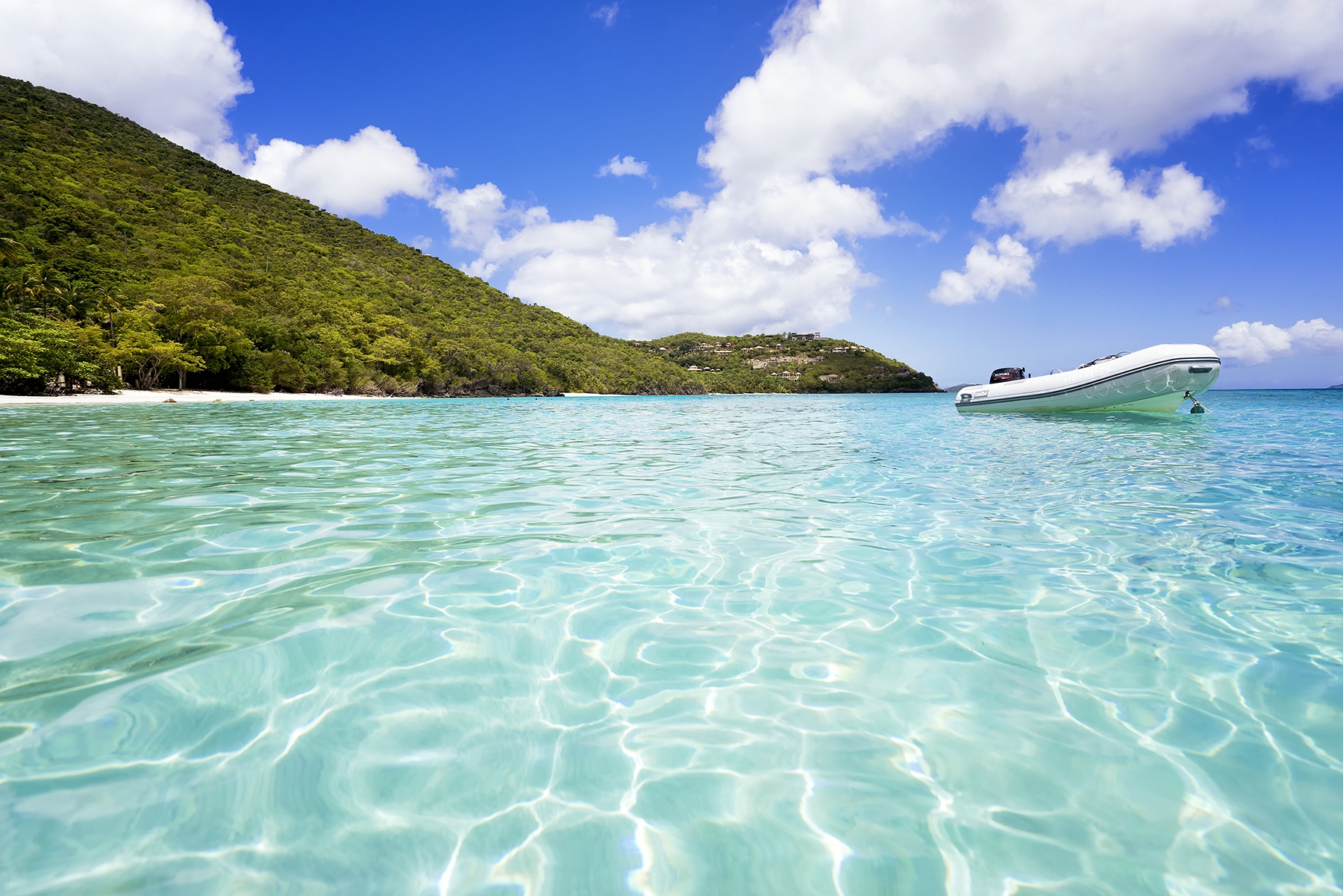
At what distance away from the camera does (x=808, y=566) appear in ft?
11.9

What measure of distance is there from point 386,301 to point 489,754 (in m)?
65.4

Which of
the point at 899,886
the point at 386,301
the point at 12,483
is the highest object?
the point at 386,301

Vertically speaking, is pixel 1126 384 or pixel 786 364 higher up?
pixel 786 364

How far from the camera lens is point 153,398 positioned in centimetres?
2425

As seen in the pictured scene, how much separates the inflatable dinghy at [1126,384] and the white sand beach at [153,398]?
3121 centimetres

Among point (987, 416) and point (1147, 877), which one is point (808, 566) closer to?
point (1147, 877)

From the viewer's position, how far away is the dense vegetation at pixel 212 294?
27.6 meters

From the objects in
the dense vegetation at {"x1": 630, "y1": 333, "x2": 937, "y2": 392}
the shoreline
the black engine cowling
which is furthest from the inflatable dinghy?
the dense vegetation at {"x1": 630, "y1": 333, "x2": 937, "y2": 392}

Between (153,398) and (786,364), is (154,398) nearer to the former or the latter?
(153,398)

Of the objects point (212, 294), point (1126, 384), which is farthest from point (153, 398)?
point (1126, 384)

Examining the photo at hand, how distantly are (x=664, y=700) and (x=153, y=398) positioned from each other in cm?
3149

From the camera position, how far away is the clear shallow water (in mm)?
1458

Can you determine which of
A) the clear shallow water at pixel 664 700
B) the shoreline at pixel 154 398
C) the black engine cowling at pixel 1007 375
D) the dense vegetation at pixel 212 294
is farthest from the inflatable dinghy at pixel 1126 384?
the dense vegetation at pixel 212 294

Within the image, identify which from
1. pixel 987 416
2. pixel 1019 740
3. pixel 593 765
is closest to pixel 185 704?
pixel 593 765
